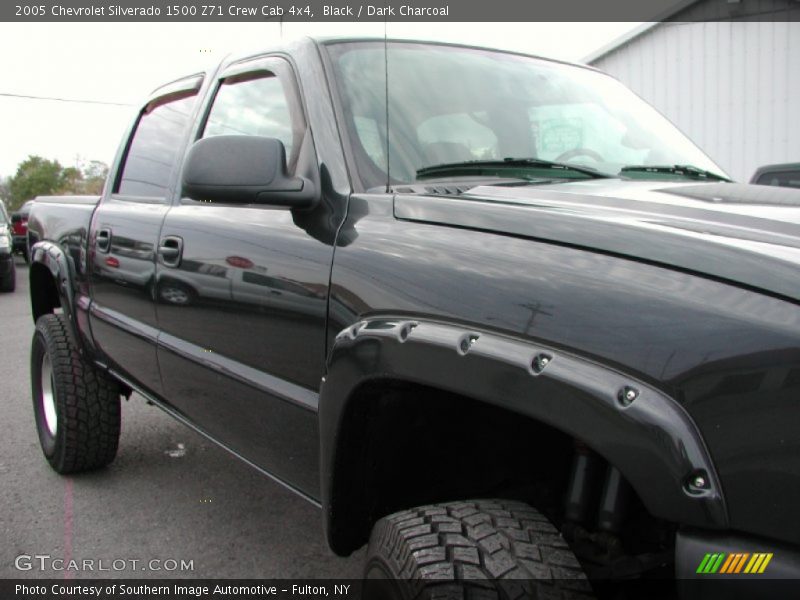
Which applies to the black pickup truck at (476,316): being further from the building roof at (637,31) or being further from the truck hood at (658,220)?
the building roof at (637,31)

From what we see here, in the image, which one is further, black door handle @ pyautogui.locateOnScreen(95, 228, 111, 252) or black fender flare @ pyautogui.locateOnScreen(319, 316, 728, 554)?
black door handle @ pyautogui.locateOnScreen(95, 228, 111, 252)

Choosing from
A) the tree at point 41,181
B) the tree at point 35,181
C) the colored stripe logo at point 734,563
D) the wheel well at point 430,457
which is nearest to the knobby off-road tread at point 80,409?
the wheel well at point 430,457

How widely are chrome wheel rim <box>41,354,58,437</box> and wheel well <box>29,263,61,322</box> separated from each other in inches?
15.4

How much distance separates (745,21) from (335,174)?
8.66 m

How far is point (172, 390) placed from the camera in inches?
110

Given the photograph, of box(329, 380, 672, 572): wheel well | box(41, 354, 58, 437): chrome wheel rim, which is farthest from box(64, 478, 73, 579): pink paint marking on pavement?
box(329, 380, 672, 572): wheel well

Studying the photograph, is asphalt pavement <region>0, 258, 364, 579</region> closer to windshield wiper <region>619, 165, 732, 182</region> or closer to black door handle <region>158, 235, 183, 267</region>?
black door handle <region>158, 235, 183, 267</region>

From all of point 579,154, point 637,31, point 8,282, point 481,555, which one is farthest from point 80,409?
point 8,282

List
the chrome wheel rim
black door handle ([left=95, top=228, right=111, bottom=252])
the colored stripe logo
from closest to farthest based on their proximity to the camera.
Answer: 1. the colored stripe logo
2. black door handle ([left=95, top=228, right=111, bottom=252])
3. the chrome wheel rim

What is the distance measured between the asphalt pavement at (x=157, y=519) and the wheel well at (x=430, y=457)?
45.7 inches

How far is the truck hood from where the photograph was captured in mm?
1159

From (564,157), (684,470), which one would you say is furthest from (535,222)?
(564,157)

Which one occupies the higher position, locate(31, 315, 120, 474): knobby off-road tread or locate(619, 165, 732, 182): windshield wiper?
locate(619, 165, 732, 182): windshield wiper

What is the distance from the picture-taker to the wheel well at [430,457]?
1.67 metres
